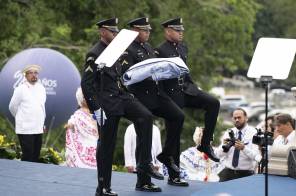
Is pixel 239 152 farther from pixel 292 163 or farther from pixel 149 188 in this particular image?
pixel 149 188

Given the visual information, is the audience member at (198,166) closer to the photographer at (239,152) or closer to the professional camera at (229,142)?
the photographer at (239,152)

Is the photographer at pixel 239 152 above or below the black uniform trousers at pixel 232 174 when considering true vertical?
above

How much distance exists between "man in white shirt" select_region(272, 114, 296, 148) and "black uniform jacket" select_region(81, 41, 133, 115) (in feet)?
7.31

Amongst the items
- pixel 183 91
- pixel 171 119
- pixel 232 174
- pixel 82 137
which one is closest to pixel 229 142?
pixel 232 174

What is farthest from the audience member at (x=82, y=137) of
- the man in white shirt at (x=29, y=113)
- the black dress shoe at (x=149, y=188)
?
the black dress shoe at (x=149, y=188)

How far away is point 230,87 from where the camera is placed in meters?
65.3

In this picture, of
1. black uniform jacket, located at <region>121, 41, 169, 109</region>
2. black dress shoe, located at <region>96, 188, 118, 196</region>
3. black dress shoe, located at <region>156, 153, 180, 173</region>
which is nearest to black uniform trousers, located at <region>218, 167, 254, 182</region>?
black dress shoe, located at <region>156, 153, 180, 173</region>

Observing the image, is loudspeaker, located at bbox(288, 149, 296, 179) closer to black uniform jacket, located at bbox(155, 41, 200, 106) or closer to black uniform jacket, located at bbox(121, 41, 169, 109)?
black uniform jacket, located at bbox(155, 41, 200, 106)

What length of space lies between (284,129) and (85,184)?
242 cm

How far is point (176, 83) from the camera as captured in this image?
8.20 metres

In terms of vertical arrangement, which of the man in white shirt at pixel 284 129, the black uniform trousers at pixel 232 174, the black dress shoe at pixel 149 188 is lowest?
the black uniform trousers at pixel 232 174

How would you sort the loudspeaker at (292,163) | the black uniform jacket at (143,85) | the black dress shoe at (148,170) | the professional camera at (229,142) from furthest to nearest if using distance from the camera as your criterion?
the professional camera at (229,142) < the loudspeaker at (292,163) < the black uniform jacket at (143,85) < the black dress shoe at (148,170)

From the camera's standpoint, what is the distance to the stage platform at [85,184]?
7.70 m

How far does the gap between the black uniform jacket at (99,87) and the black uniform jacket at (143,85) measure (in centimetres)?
29
